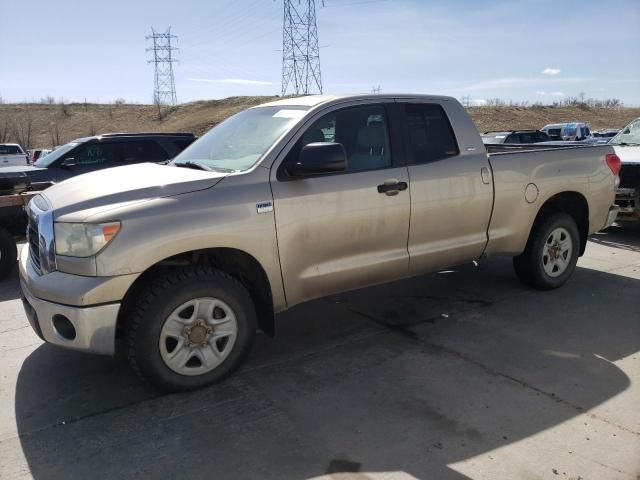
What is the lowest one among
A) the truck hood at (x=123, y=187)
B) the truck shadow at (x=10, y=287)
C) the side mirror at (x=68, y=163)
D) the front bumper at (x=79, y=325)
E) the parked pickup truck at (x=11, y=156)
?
the truck shadow at (x=10, y=287)

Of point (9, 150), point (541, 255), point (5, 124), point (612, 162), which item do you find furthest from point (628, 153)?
point (5, 124)

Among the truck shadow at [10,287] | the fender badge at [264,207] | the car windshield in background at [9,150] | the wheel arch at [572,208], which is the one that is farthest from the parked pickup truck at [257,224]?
the car windshield in background at [9,150]

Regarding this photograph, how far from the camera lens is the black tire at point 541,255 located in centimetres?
548

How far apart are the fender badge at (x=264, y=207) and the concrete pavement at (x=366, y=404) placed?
118cm

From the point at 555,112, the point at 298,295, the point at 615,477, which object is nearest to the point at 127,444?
the point at 298,295

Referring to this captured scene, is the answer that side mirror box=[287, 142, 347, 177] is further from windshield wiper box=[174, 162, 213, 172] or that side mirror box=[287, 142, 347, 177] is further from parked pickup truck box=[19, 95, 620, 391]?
windshield wiper box=[174, 162, 213, 172]

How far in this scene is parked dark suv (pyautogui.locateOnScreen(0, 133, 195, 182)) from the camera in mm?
8867

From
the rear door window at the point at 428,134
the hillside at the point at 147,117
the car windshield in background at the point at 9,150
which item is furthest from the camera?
the hillside at the point at 147,117

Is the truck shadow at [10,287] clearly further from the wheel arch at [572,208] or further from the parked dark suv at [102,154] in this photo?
the wheel arch at [572,208]

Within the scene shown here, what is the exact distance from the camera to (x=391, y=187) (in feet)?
14.0

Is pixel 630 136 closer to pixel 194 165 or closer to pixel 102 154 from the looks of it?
pixel 194 165

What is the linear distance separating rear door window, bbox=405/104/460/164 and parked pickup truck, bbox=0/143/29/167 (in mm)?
19268

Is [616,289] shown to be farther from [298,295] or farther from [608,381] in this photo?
[298,295]

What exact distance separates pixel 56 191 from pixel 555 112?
70283 mm
